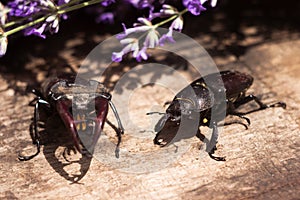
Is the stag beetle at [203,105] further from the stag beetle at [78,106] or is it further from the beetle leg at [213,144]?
the stag beetle at [78,106]

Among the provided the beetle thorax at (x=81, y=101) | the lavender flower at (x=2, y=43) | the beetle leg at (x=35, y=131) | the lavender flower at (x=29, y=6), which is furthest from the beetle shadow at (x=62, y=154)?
the lavender flower at (x=29, y=6)

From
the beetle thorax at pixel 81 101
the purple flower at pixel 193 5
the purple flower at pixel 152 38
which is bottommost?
the beetle thorax at pixel 81 101

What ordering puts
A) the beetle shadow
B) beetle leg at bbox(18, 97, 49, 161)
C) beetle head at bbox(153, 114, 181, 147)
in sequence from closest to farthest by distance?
the beetle shadow → beetle leg at bbox(18, 97, 49, 161) → beetle head at bbox(153, 114, 181, 147)

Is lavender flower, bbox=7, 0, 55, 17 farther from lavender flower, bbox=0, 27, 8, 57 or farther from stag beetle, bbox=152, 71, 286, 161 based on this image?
stag beetle, bbox=152, 71, 286, 161

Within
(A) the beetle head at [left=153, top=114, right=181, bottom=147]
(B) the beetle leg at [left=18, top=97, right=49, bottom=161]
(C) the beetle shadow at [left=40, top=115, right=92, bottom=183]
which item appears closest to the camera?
(C) the beetle shadow at [left=40, top=115, right=92, bottom=183]

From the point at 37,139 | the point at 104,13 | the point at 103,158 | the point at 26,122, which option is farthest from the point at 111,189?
the point at 104,13

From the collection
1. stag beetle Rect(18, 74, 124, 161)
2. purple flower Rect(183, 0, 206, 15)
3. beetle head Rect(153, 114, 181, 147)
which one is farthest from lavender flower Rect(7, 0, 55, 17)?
beetle head Rect(153, 114, 181, 147)
